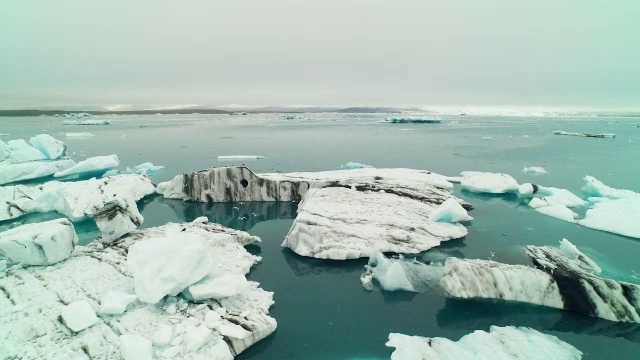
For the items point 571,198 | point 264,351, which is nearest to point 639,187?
point 571,198

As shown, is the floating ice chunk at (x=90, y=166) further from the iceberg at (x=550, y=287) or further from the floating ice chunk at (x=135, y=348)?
the iceberg at (x=550, y=287)

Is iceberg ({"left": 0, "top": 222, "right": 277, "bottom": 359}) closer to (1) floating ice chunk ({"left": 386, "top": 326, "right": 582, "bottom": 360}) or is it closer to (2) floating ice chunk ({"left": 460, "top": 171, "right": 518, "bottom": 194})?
(1) floating ice chunk ({"left": 386, "top": 326, "right": 582, "bottom": 360})

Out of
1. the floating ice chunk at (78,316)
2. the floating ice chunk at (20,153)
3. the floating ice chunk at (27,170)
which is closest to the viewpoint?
the floating ice chunk at (78,316)

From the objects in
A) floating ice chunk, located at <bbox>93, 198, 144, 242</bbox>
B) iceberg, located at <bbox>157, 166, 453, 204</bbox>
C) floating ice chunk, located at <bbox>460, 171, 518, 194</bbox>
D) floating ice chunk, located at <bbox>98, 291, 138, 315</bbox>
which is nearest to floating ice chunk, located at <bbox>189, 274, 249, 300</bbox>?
floating ice chunk, located at <bbox>98, 291, 138, 315</bbox>

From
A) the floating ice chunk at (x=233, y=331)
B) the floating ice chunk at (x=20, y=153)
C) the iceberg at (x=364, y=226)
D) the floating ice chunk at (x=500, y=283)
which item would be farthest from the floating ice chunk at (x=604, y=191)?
the floating ice chunk at (x=20, y=153)

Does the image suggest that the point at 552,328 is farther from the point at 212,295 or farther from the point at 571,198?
the point at 571,198

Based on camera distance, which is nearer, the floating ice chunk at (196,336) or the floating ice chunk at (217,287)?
the floating ice chunk at (196,336)
